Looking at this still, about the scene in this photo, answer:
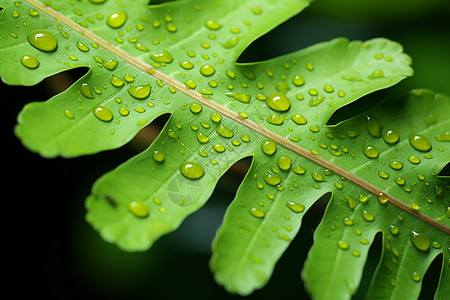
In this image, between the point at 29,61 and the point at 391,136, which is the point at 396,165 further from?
the point at 29,61

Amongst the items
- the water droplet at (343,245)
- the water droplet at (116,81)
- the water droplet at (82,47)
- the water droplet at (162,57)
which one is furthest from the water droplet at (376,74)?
the water droplet at (82,47)

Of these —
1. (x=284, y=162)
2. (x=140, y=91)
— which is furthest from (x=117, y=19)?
(x=284, y=162)

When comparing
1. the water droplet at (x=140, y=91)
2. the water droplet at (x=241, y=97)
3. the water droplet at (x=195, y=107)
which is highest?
the water droplet at (x=140, y=91)

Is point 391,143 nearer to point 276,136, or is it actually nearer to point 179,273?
point 276,136

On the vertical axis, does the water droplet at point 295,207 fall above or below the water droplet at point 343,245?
above

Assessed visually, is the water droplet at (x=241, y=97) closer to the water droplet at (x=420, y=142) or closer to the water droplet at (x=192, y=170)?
the water droplet at (x=192, y=170)
